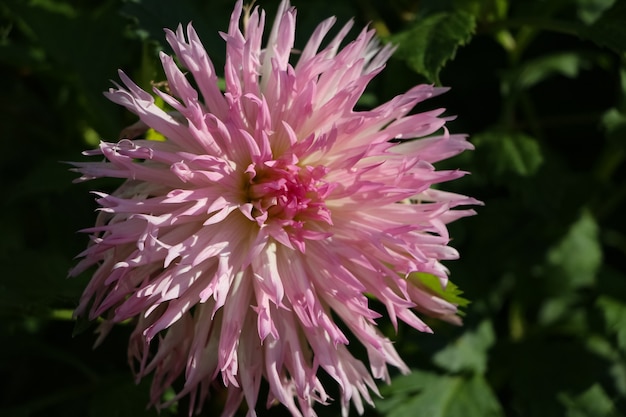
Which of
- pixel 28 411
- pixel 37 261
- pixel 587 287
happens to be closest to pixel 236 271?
pixel 37 261

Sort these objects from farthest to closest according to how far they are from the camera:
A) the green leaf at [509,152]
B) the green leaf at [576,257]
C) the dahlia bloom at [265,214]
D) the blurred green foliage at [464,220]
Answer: the green leaf at [576,257], the green leaf at [509,152], the blurred green foliage at [464,220], the dahlia bloom at [265,214]

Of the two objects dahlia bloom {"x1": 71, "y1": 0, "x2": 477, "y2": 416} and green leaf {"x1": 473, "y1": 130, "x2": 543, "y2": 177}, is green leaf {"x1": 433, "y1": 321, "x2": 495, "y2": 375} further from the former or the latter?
dahlia bloom {"x1": 71, "y1": 0, "x2": 477, "y2": 416}

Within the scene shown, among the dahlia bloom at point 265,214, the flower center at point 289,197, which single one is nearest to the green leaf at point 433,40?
the dahlia bloom at point 265,214

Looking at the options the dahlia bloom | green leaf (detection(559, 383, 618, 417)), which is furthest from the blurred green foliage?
the dahlia bloom

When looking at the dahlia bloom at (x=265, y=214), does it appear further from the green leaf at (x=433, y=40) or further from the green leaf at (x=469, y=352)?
the green leaf at (x=469, y=352)

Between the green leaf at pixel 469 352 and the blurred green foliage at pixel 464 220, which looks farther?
the green leaf at pixel 469 352
